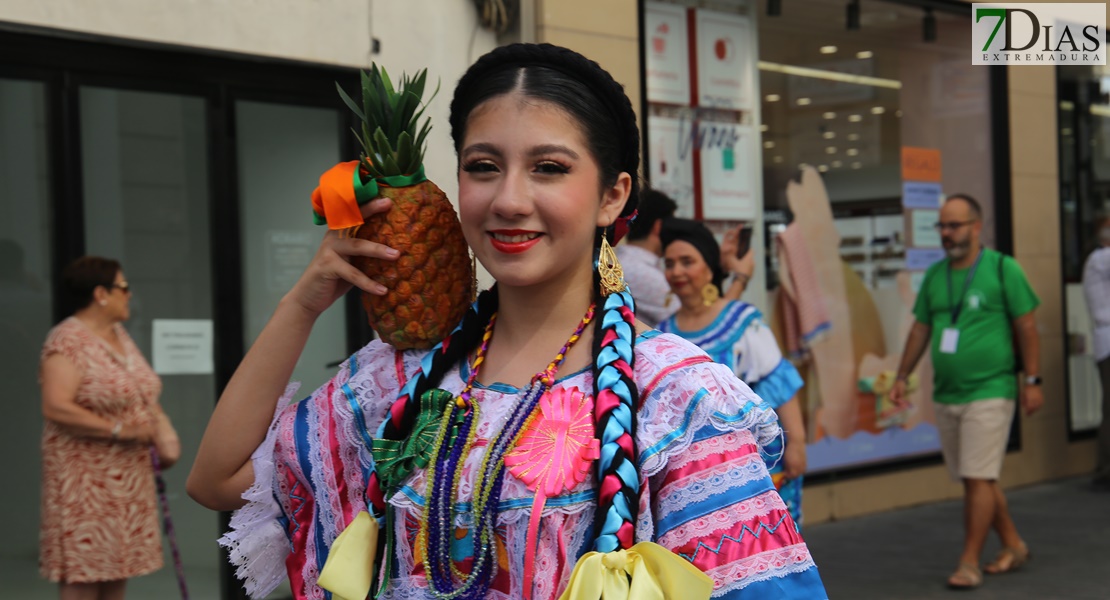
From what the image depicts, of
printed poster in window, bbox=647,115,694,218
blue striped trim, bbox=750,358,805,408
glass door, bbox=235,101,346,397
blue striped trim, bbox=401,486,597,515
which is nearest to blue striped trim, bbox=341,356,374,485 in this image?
blue striped trim, bbox=401,486,597,515

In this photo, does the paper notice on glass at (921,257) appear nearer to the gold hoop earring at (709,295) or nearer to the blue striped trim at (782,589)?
the gold hoop earring at (709,295)

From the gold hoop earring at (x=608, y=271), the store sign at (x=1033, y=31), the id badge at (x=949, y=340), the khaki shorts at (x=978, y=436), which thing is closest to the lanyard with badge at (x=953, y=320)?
the id badge at (x=949, y=340)

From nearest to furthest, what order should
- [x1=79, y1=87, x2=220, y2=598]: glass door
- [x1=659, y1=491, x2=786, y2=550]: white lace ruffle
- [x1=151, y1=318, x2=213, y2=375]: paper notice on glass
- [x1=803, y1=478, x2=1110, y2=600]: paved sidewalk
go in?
[x1=659, y1=491, x2=786, y2=550]: white lace ruffle < [x1=79, y1=87, x2=220, y2=598]: glass door < [x1=151, y1=318, x2=213, y2=375]: paper notice on glass < [x1=803, y1=478, x2=1110, y2=600]: paved sidewalk

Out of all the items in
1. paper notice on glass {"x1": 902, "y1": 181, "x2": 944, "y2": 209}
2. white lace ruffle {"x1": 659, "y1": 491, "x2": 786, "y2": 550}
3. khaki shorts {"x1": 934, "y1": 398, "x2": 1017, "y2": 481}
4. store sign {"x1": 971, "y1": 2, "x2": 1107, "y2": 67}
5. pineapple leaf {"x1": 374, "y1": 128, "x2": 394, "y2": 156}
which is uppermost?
store sign {"x1": 971, "y1": 2, "x2": 1107, "y2": 67}

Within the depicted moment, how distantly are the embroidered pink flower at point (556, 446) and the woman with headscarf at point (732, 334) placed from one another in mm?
3375

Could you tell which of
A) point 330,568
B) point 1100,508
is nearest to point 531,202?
point 330,568

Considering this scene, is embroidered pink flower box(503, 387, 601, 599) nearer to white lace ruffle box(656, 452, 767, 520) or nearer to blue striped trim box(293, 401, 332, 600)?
white lace ruffle box(656, 452, 767, 520)

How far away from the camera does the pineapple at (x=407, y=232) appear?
2121 mm

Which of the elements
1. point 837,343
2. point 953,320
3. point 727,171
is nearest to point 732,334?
point 953,320

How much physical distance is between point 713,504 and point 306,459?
0.76 meters

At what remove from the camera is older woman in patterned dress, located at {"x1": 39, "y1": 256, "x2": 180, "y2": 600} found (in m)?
5.25

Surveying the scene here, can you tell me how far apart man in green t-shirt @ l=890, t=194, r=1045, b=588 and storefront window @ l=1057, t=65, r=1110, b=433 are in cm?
412

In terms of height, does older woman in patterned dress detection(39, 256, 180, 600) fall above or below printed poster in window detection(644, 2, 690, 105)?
below

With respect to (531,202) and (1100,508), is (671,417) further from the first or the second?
(1100,508)
